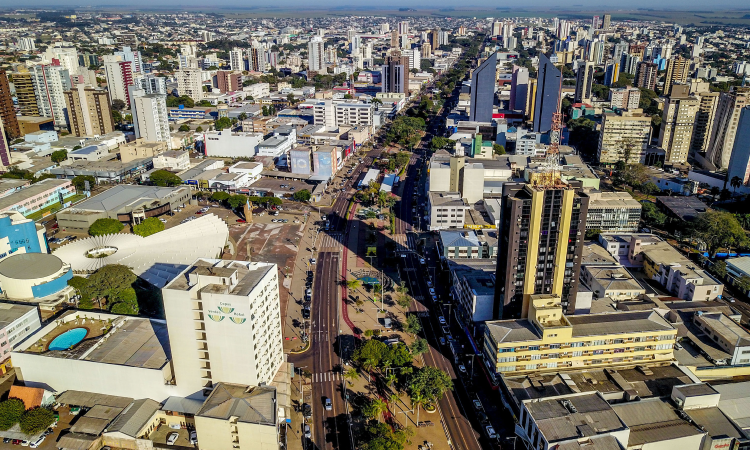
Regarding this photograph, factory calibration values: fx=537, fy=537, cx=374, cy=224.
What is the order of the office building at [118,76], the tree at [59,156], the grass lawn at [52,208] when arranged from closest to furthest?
1. the grass lawn at [52,208]
2. the tree at [59,156]
3. the office building at [118,76]

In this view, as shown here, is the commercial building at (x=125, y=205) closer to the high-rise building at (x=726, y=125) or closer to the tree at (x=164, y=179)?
the tree at (x=164, y=179)

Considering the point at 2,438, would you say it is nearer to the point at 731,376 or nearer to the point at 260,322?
the point at 260,322

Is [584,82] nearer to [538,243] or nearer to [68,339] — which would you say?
[538,243]

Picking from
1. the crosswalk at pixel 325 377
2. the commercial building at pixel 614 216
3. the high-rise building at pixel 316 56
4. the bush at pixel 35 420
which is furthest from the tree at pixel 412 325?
the high-rise building at pixel 316 56

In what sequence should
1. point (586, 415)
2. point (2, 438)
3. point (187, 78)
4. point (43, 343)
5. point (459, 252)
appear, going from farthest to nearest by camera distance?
point (187, 78), point (459, 252), point (43, 343), point (2, 438), point (586, 415)

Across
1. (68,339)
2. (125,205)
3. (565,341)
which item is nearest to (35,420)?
(68,339)

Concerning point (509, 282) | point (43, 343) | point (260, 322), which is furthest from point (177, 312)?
point (509, 282)

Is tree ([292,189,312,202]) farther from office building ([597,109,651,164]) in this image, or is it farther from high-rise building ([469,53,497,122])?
office building ([597,109,651,164])
